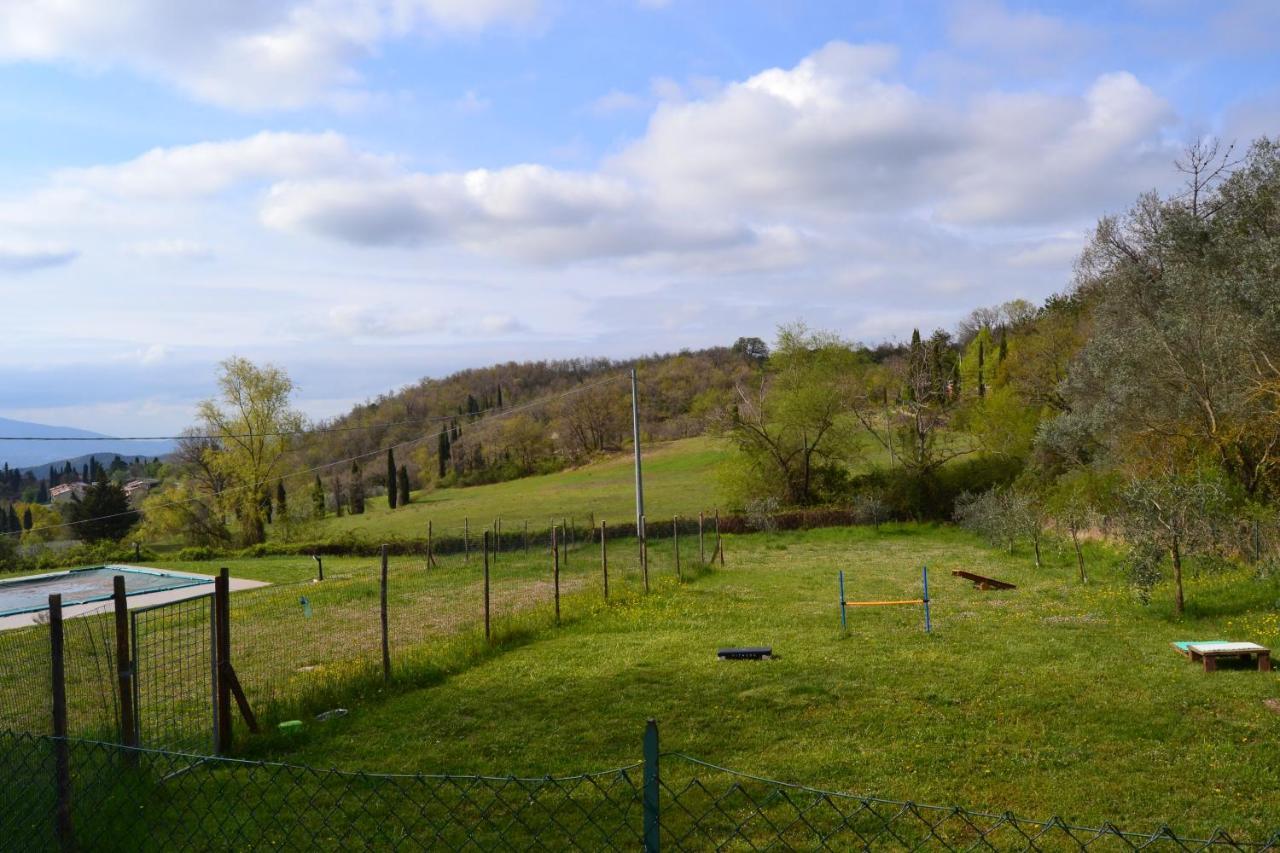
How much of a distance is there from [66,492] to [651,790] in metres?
66.2

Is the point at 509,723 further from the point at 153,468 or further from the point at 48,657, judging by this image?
the point at 153,468

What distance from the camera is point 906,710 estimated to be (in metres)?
9.75

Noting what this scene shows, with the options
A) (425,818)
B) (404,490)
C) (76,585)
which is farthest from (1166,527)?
(404,490)

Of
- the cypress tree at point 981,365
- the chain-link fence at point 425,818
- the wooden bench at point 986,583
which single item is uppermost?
the cypress tree at point 981,365

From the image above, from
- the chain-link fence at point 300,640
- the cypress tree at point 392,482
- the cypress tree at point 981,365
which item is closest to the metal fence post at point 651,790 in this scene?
the chain-link fence at point 300,640

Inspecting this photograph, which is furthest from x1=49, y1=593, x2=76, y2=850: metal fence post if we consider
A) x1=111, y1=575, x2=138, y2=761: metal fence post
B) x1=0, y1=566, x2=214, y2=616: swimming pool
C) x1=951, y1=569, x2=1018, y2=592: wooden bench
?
x1=951, y1=569, x2=1018, y2=592: wooden bench

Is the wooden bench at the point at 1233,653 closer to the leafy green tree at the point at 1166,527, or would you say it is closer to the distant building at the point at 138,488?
the leafy green tree at the point at 1166,527

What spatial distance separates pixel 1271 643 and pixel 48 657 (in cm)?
1497

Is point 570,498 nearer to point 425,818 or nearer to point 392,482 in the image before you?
point 392,482

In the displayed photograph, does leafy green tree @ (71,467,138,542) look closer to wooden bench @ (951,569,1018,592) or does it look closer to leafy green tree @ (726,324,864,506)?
leafy green tree @ (726,324,864,506)

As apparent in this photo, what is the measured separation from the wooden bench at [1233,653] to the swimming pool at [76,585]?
19.4m

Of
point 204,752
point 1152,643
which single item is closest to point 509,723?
point 204,752

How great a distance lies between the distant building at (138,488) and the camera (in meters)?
54.1

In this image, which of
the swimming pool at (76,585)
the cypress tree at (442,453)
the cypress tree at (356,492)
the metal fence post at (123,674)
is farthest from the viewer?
the cypress tree at (442,453)
